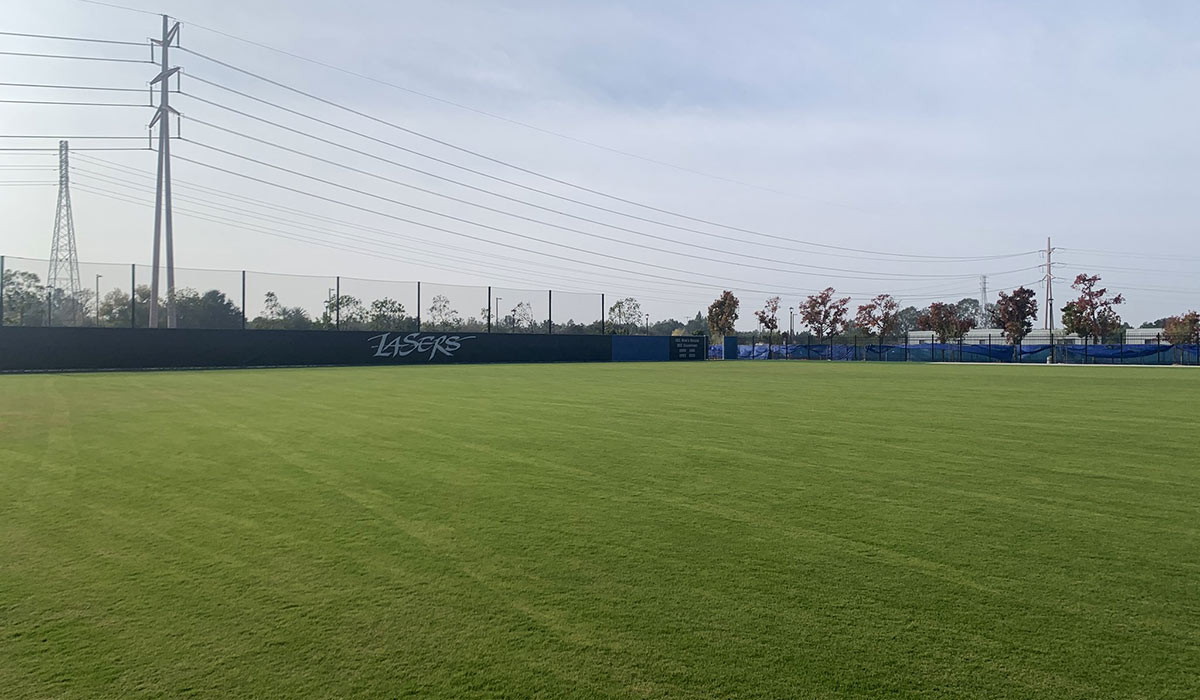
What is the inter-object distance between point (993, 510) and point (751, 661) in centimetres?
260

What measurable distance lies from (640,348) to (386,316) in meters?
14.1

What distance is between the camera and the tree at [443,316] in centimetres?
3069

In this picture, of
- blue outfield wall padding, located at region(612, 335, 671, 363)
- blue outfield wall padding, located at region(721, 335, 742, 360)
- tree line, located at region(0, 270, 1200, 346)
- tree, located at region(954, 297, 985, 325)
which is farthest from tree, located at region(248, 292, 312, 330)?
tree, located at region(954, 297, 985, 325)

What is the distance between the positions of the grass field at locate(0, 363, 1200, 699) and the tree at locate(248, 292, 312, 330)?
783 inches

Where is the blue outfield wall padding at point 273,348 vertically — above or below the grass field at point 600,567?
above

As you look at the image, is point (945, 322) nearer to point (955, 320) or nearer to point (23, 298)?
point (955, 320)

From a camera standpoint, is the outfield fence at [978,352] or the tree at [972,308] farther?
the tree at [972,308]

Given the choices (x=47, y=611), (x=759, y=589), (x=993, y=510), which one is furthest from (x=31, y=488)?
(x=993, y=510)

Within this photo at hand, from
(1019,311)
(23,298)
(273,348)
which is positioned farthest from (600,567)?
(1019,311)

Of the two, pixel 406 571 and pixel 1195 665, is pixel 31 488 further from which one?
pixel 1195 665

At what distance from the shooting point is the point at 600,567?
10.2 ft

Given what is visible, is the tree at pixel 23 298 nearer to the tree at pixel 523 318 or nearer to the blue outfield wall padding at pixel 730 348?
the tree at pixel 523 318

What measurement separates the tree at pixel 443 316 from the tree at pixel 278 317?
545 centimetres

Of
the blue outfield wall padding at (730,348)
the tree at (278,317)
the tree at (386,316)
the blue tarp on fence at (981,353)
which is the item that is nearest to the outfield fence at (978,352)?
the blue tarp on fence at (981,353)
